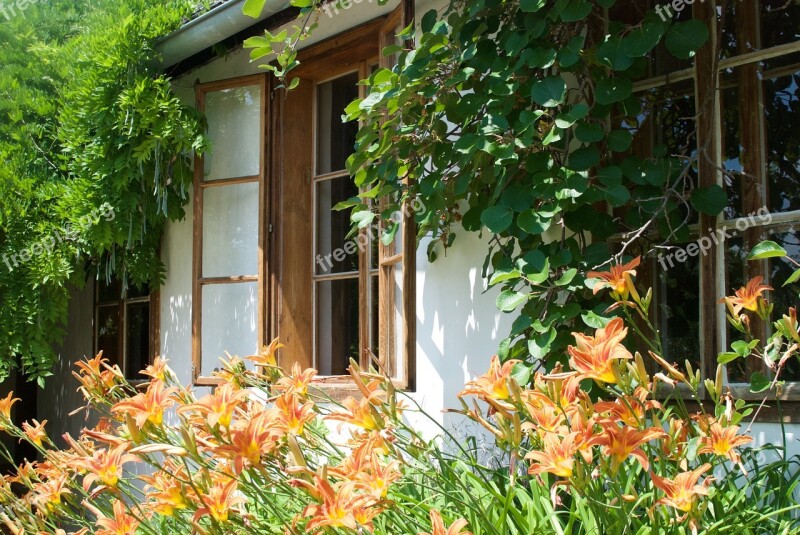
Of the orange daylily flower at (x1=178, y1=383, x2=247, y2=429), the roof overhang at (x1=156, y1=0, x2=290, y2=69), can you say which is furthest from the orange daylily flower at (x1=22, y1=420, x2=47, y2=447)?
the roof overhang at (x1=156, y1=0, x2=290, y2=69)

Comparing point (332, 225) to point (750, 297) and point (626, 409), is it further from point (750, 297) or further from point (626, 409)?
point (626, 409)

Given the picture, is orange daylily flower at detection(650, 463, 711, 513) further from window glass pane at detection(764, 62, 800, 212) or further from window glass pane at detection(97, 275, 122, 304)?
window glass pane at detection(97, 275, 122, 304)

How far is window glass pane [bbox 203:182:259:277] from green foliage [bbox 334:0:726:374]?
1683 millimetres

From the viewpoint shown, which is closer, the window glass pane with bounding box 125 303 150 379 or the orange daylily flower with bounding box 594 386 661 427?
the orange daylily flower with bounding box 594 386 661 427

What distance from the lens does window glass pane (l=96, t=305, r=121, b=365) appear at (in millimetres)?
6156

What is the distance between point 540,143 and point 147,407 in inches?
61.5

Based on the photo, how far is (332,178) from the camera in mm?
4523

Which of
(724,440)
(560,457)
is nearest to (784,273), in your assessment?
(724,440)

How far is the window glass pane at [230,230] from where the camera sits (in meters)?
4.58

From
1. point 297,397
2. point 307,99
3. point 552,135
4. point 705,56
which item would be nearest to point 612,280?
point 297,397

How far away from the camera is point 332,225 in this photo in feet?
15.0

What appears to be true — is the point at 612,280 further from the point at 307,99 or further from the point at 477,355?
the point at 307,99

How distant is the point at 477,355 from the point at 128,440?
5.94 ft

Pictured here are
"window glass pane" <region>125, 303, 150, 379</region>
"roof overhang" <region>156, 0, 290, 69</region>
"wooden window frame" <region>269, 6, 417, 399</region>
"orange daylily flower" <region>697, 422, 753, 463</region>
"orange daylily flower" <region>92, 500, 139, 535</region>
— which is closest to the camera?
"orange daylily flower" <region>697, 422, 753, 463</region>
